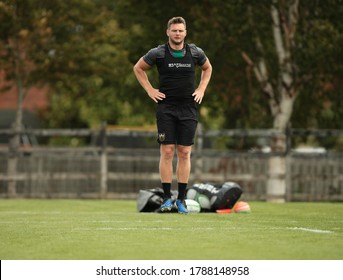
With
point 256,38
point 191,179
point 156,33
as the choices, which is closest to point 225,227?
point 191,179

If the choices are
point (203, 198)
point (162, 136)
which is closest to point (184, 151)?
point (162, 136)

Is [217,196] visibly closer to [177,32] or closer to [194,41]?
[177,32]

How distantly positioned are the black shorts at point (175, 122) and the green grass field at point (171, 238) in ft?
3.16

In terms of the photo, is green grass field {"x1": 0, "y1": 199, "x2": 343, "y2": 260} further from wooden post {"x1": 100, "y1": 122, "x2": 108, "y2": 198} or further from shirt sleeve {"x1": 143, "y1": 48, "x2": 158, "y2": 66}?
wooden post {"x1": 100, "y1": 122, "x2": 108, "y2": 198}

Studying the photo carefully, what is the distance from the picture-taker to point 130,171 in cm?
2178

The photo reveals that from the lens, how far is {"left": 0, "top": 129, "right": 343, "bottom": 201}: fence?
70.2 feet

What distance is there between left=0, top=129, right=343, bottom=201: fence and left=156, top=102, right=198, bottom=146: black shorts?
30.7 feet

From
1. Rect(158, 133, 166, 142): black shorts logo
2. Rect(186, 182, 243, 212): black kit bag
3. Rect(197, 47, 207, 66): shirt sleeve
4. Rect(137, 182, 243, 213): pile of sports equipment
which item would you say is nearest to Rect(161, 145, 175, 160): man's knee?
Rect(158, 133, 166, 142): black shorts logo

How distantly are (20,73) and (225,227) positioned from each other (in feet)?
51.4

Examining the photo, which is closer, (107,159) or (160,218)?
(160,218)

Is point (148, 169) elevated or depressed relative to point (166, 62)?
depressed

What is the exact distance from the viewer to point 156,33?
2473 centimetres

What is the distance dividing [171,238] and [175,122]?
3.50 meters

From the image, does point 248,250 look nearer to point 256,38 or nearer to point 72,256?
point 72,256
